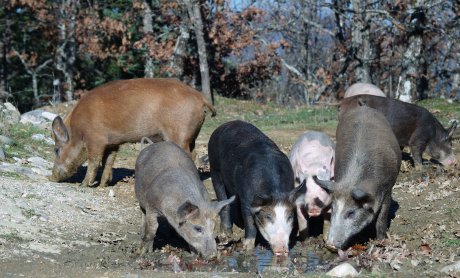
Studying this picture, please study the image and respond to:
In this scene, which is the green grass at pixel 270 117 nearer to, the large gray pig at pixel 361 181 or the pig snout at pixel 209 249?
the large gray pig at pixel 361 181

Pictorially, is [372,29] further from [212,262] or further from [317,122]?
[212,262]

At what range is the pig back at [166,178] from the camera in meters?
8.32

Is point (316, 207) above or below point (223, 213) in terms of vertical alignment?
above

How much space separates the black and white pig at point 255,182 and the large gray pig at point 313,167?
0.43 m

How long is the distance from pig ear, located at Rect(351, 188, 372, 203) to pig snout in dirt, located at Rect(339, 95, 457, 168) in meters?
4.92

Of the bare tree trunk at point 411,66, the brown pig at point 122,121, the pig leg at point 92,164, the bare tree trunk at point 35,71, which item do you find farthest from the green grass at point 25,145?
the bare tree trunk at point 35,71

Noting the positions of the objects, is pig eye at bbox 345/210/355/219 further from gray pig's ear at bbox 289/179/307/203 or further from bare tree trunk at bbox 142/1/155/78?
bare tree trunk at bbox 142/1/155/78

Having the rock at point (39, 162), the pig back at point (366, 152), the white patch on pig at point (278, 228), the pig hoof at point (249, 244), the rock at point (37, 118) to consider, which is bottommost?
the rock at point (37, 118)

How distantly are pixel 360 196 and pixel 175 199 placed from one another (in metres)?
1.89

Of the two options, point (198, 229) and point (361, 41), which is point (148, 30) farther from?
point (198, 229)

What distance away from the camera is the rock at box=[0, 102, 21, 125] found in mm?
15251

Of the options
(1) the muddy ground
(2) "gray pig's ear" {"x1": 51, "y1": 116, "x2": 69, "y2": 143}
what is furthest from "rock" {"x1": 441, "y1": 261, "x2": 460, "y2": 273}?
(2) "gray pig's ear" {"x1": 51, "y1": 116, "x2": 69, "y2": 143}

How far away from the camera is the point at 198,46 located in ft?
79.8

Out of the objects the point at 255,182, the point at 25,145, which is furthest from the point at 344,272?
the point at 25,145
